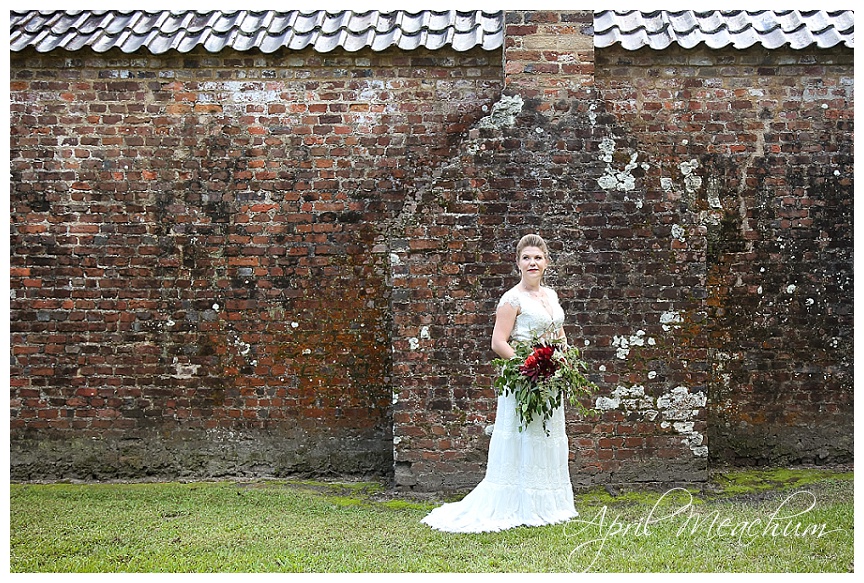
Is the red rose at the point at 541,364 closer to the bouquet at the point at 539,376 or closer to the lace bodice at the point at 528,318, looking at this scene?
the bouquet at the point at 539,376

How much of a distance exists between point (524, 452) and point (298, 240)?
2.40m

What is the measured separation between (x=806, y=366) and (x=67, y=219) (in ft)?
18.8

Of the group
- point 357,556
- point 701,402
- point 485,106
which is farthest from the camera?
point 485,106

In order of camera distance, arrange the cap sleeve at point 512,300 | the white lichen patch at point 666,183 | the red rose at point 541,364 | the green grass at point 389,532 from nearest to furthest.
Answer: the green grass at point 389,532, the red rose at point 541,364, the cap sleeve at point 512,300, the white lichen patch at point 666,183

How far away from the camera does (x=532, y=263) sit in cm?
453

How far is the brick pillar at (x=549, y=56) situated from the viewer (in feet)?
17.7

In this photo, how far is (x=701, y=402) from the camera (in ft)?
17.5

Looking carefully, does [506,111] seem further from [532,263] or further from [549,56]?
[532,263]

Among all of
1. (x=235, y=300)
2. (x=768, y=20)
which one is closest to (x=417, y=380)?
(x=235, y=300)

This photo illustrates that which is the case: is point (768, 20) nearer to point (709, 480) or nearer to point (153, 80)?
point (709, 480)

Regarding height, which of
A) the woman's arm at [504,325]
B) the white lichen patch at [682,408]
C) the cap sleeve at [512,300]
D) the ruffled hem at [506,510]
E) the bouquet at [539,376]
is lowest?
the ruffled hem at [506,510]

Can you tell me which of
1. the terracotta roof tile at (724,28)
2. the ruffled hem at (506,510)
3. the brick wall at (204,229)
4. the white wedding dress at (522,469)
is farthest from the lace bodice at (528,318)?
the terracotta roof tile at (724,28)
